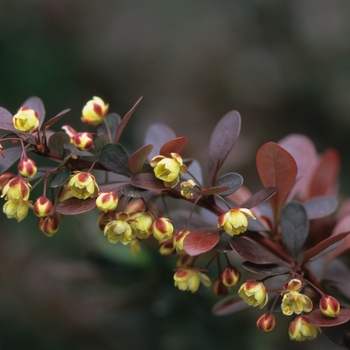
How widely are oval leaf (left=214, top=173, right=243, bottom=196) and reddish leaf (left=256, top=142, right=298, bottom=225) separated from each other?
6 cm

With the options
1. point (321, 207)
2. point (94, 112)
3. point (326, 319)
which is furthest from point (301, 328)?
point (94, 112)

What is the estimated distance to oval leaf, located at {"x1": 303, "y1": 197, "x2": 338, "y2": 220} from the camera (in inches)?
37.3

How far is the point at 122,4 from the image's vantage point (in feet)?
11.5

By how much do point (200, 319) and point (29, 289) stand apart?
1.06m

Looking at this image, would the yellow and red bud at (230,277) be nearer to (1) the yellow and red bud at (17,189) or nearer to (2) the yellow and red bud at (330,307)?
(2) the yellow and red bud at (330,307)

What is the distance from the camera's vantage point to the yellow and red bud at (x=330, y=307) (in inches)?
28.7

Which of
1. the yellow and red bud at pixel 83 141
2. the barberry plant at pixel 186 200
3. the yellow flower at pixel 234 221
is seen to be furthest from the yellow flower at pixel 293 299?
the yellow and red bud at pixel 83 141

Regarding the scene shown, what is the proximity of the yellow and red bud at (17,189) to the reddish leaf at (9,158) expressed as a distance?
0.03 metres

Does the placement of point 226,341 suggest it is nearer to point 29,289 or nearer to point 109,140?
point 109,140

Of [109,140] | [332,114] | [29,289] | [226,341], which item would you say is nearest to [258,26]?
[332,114]

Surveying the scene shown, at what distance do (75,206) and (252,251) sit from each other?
0.90 ft

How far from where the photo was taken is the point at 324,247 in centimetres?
78

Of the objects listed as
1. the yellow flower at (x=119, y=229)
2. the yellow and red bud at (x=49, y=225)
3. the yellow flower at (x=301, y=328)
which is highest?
the yellow flower at (x=119, y=229)

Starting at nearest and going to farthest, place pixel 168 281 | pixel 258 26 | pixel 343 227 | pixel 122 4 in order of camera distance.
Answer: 1. pixel 343 227
2. pixel 168 281
3. pixel 258 26
4. pixel 122 4
